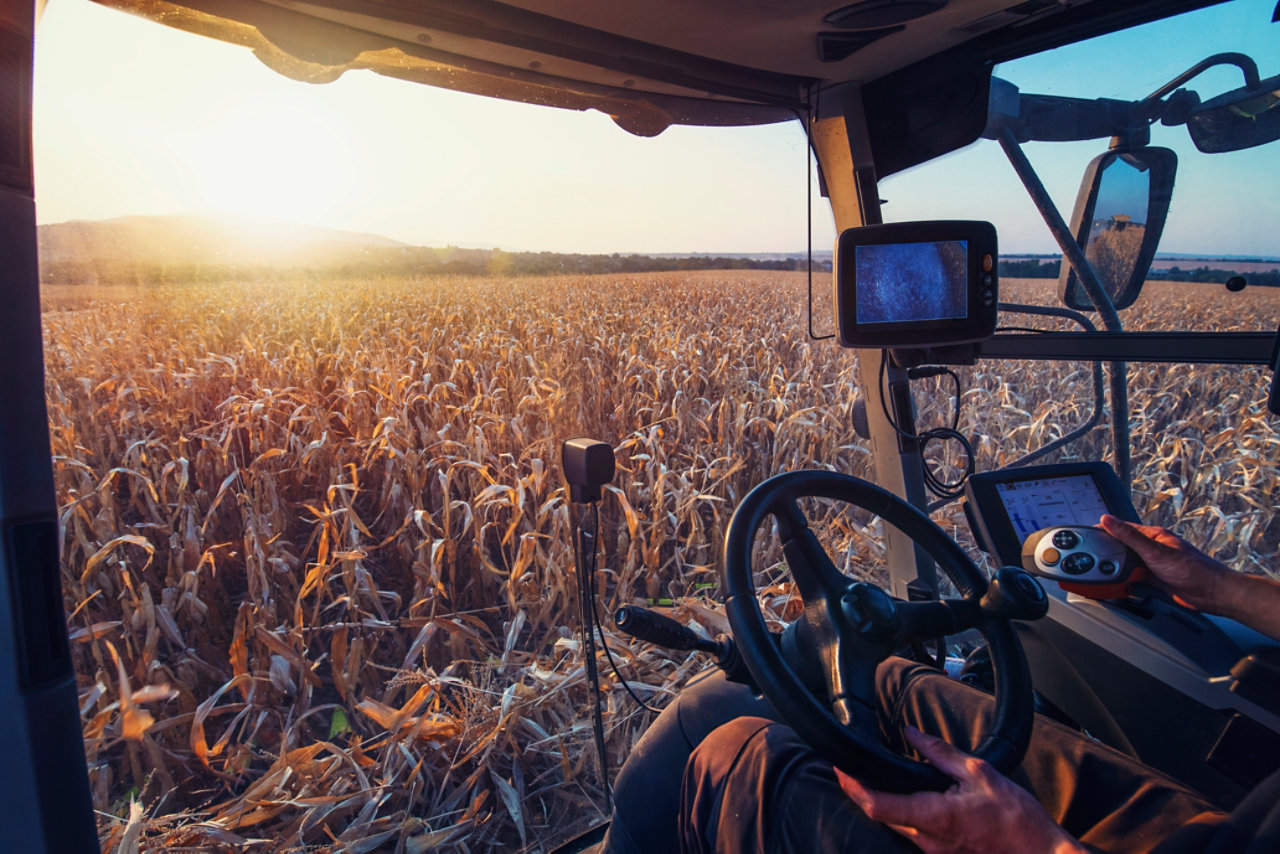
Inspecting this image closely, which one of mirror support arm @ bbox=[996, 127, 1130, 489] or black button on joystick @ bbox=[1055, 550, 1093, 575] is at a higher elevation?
mirror support arm @ bbox=[996, 127, 1130, 489]

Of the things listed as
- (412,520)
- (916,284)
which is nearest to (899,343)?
(916,284)

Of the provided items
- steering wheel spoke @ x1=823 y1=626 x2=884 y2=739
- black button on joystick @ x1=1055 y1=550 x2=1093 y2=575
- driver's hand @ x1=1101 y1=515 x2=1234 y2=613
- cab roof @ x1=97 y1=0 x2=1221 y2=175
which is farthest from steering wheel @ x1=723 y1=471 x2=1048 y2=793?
cab roof @ x1=97 y1=0 x2=1221 y2=175

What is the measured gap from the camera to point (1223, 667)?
1.26 m

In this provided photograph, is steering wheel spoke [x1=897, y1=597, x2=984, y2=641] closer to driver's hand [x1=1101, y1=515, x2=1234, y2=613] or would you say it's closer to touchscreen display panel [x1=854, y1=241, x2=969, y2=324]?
driver's hand [x1=1101, y1=515, x2=1234, y2=613]

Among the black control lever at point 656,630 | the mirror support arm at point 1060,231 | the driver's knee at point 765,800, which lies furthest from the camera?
the mirror support arm at point 1060,231

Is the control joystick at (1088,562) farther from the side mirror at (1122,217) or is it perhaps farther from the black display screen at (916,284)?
the side mirror at (1122,217)

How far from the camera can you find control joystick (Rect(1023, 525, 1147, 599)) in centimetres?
143

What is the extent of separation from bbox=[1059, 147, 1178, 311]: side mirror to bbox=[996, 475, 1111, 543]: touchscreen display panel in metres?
0.56

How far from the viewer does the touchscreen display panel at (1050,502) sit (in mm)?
1734

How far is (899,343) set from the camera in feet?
5.57

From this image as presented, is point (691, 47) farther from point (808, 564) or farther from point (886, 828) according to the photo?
point (886, 828)

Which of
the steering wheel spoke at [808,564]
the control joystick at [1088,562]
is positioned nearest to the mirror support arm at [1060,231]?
the control joystick at [1088,562]

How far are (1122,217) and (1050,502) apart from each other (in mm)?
827

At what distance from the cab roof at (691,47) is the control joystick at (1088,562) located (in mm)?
1228
